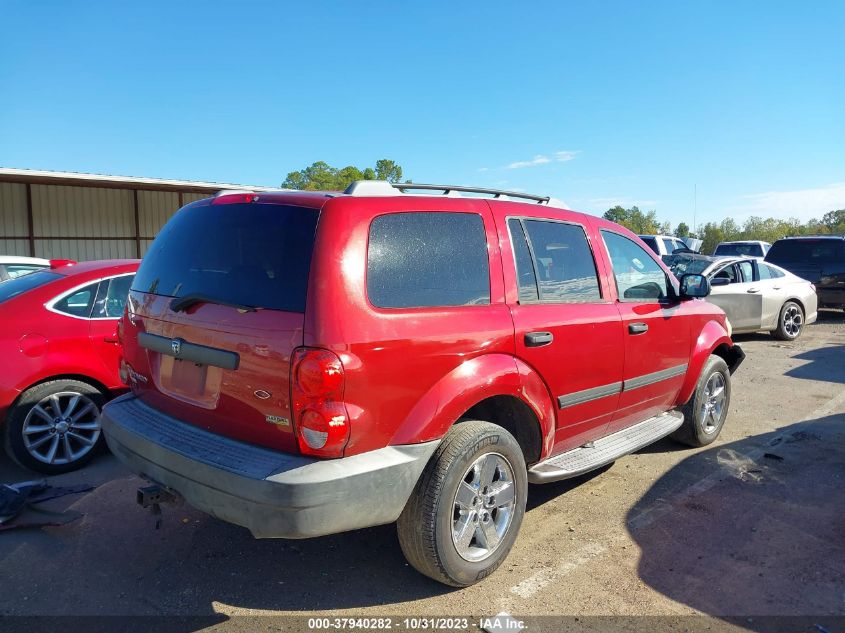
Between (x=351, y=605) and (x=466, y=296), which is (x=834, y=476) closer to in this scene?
(x=466, y=296)

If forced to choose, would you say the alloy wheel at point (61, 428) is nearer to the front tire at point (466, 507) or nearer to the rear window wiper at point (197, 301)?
the rear window wiper at point (197, 301)

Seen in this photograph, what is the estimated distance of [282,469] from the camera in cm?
264

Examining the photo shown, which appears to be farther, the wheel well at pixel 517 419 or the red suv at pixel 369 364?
the wheel well at pixel 517 419

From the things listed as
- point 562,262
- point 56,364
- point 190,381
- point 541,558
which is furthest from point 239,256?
point 56,364

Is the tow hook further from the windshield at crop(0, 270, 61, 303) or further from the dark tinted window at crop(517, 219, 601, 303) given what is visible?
the windshield at crop(0, 270, 61, 303)

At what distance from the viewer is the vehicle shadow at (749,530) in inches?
126

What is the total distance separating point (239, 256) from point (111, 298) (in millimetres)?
2659

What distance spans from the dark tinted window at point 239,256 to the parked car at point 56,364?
1.62 metres

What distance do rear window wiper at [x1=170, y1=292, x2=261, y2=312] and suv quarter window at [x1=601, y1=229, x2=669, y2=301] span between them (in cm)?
257

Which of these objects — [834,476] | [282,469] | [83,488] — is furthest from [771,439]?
[83,488]

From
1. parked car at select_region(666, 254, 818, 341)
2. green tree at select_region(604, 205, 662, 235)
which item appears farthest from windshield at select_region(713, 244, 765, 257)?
green tree at select_region(604, 205, 662, 235)

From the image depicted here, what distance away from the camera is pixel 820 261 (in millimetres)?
14031

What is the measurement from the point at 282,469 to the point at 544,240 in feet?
6.90

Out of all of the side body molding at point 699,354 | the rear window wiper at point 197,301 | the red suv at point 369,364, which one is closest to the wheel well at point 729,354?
the side body molding at point 699,354
